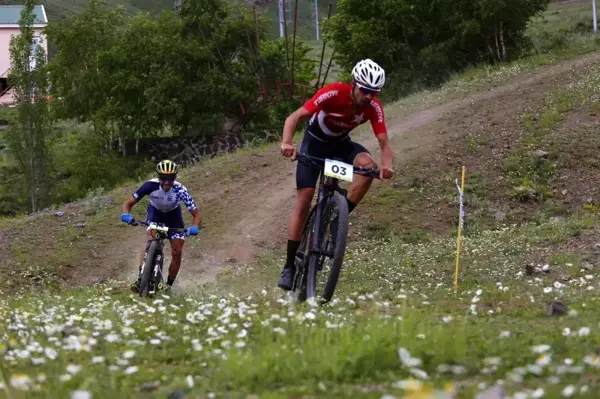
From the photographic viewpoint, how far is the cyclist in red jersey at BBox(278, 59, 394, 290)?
27.4 feet

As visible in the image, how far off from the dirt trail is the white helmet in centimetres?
675

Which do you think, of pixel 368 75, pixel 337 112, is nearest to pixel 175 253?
pixel 337 112

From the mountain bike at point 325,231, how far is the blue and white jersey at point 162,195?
3481 mm

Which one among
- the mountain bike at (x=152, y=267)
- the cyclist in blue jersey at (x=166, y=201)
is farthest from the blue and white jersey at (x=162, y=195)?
the mountain bike at (x=152, y=267)

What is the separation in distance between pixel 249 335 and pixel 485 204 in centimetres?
1331

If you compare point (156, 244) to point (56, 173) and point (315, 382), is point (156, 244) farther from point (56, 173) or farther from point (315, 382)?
point (56, 173)

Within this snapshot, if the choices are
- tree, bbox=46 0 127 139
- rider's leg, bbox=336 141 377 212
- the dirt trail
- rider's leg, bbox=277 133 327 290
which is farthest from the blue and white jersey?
tree, bbox=46 0 127 139

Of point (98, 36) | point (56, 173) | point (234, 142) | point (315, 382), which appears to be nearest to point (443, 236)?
point (315, 382)

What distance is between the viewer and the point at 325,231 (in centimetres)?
860

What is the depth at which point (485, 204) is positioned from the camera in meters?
18.4

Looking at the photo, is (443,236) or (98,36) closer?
(443,236)

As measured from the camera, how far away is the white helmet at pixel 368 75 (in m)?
8.22

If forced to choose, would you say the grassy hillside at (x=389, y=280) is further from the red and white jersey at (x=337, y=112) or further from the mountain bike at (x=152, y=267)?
the red and white jersey at (x=337, y=112)

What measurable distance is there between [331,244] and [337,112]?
1.28 m
